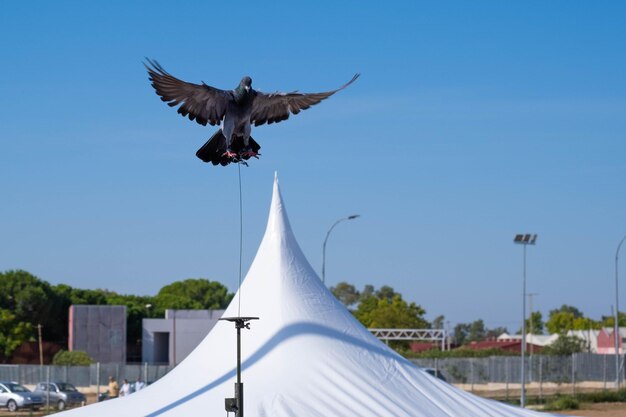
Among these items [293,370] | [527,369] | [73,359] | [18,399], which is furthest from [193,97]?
[73,359]

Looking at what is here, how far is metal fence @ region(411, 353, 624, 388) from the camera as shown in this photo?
48.7m

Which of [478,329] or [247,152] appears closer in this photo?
[247,152]

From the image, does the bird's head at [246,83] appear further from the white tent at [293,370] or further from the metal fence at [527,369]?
the metal fence at [527,369]

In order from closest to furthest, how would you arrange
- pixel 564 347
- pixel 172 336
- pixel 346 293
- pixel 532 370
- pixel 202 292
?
1. pixel 532 370
2. pixel 172 336
3. pixel 564 347
4. pixel 202 292
5. pixel 346 293

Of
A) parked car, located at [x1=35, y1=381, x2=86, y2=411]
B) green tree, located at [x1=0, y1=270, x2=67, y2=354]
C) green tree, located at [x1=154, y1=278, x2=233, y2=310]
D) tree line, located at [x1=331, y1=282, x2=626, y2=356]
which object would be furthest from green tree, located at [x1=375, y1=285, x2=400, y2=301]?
parked car, located at [x1=35, y1=381, x2=86, y2=411]

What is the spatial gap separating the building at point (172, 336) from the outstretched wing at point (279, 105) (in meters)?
50.2

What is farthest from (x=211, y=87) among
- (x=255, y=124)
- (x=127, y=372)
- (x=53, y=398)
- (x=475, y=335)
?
(x=475, y=335)

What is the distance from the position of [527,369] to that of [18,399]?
2399 centimetres

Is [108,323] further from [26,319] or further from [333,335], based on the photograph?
[333,335]

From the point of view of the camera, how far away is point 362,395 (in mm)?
14656

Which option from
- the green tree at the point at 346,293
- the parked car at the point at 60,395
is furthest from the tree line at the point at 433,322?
the parked car at the point at 60,395

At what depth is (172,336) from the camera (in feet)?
202

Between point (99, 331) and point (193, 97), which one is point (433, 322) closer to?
point (99, 331)

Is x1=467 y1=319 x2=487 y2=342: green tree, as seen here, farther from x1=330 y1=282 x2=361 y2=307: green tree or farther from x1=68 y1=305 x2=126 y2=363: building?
x1=68 y1=305 x2=126 y2=363: building
